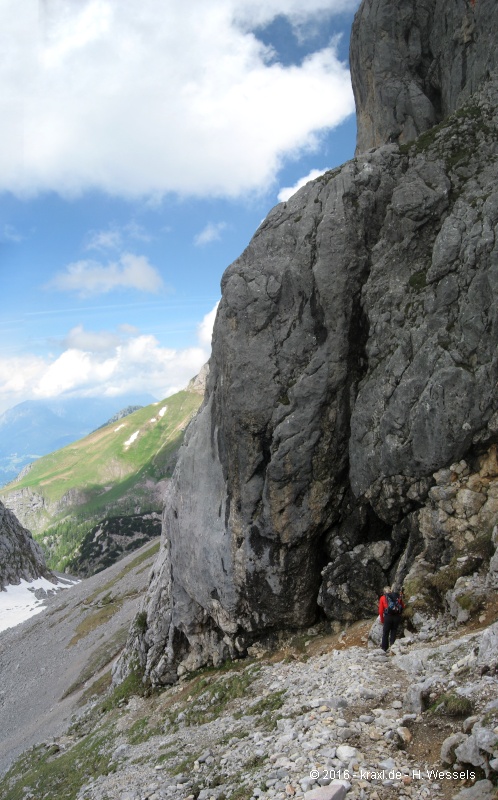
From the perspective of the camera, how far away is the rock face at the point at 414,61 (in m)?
36.2

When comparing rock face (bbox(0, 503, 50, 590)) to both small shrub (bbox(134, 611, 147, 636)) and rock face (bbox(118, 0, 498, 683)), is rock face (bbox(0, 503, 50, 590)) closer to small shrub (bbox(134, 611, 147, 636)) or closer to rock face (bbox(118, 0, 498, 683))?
small shrub (bbox(134, 611, 147, 636))

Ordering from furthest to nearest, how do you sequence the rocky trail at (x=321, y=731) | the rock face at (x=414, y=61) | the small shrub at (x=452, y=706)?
1. the rock face at (x=414, y=61)
2. the small shrub at (x=452, y=706)
3. the rocky trail at (x=321, y=731)

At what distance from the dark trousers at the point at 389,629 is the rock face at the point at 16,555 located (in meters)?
152

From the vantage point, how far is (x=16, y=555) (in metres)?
155

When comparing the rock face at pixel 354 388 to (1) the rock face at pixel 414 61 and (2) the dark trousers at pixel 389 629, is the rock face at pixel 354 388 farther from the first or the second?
(2) the dark trousers at pixel 389 629

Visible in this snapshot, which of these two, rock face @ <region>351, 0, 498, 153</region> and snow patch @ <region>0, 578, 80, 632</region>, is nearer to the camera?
rock face @ <region>351, 0, 498, 153</region>

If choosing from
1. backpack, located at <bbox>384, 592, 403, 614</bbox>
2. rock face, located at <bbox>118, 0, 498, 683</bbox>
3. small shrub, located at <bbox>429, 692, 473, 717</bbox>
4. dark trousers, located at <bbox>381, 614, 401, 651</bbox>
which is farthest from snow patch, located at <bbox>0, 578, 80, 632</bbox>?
small shrub, located at <bbox>429, 692, 473, 717</bbox>

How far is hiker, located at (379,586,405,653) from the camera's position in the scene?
21.4 metres

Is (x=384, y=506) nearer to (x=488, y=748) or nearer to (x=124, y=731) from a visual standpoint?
(x=488, y=748)

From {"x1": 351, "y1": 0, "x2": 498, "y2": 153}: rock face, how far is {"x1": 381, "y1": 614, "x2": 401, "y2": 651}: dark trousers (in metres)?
36.6

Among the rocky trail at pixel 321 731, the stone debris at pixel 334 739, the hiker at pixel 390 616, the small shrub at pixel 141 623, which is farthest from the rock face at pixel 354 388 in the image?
the small shrub at pixel 141 623

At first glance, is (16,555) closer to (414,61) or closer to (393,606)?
(393,606)

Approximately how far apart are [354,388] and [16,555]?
519 feet

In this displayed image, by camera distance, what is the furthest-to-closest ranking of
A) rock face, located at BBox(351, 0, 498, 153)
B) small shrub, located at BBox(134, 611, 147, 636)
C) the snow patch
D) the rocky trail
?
the snow patch → small shrub, located at BBox(134, 611, 147, 636) → rock face, located at BBox(351, 0, 498, 153) → the rocky trail
